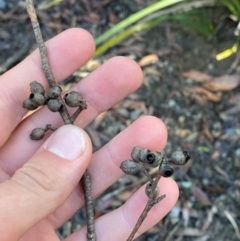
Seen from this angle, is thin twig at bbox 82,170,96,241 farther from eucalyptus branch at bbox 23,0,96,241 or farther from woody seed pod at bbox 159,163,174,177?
woody seed pod at bbox 159,163,174,177

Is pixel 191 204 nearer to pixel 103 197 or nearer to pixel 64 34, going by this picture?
pixel 103 197

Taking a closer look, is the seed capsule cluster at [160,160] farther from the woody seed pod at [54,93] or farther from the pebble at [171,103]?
the pebble at [171,103]

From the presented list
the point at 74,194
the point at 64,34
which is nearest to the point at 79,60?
the point at 64,34

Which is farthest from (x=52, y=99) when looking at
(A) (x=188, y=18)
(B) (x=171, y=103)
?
(A) (x=188, y=18)

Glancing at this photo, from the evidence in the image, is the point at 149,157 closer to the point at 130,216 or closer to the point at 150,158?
the point at 150,158

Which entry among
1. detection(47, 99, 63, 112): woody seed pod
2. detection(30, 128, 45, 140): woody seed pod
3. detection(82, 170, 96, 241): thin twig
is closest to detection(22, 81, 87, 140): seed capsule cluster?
detection(47, 99, 63, 112): woody seed pod

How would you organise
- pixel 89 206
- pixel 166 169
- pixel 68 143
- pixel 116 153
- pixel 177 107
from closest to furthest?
pixel 166 169, pixel 68 143, pixel 89 206, pixel 116 153, pixel 177 107
